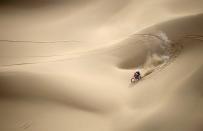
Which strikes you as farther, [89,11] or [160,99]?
[89,11]

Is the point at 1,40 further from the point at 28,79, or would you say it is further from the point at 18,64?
the point at 28,79

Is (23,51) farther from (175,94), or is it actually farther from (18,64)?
(175,94)

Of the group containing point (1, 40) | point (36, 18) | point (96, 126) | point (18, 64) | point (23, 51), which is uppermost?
point (36, 18)

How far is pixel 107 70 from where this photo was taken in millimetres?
5004

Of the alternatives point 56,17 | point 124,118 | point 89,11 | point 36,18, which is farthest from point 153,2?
point 124,118

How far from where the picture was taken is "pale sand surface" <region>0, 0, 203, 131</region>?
12.2ft

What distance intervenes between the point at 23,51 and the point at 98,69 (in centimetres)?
191

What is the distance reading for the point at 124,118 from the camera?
3.79 metres

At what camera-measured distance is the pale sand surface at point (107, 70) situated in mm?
3711

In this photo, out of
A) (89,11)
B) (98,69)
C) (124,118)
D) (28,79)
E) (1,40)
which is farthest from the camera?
(89,11)

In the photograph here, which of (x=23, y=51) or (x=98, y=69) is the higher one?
(x=23, y=51)

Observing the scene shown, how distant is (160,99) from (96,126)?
35.8 inches

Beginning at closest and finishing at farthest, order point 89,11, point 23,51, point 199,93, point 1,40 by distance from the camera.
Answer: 1. point 199,93
2. point 23,51
3. point 1,40
4. point 89,11

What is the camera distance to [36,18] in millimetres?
7715
